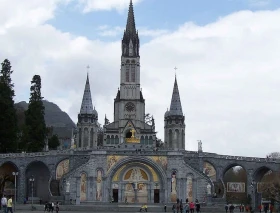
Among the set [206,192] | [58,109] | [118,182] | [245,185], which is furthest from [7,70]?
[58,109]

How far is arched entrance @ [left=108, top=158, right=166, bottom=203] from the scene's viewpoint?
60.5 meters

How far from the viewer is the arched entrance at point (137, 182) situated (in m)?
60.5

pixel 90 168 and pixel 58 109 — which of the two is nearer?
pixel 90 168

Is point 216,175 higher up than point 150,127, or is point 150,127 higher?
point 150,127

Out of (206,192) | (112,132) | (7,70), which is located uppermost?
(7,70)

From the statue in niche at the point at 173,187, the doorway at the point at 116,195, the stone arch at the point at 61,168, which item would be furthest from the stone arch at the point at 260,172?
the stone arch at the point at 61,168

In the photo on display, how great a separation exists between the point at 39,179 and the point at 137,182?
11.9 m

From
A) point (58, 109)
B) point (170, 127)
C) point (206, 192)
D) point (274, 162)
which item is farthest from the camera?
point (58, 109)

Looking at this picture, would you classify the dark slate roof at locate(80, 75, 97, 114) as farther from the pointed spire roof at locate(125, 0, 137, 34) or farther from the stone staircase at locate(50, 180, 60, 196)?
the stone staircase at locate(50, 180, 60, 196)

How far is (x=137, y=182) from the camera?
61219 mm

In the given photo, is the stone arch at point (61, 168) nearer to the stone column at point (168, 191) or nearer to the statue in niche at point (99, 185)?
the statue in niche at point (99, 185)

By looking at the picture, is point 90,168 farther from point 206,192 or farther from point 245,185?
point 245,185

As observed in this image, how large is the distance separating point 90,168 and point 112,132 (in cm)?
2896

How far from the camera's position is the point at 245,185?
214 feet
